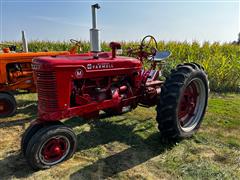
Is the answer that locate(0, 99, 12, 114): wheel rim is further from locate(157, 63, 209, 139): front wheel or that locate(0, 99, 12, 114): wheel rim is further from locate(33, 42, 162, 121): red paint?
locate(157, 63, 209, 139): front wheel

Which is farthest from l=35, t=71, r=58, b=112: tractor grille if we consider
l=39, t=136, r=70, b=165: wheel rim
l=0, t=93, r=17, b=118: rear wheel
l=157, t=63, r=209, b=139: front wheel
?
l=0, t=93, r=17, b=118: rear wheel

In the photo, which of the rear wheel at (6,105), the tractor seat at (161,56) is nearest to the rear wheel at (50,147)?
the tractor seat at (161,56)

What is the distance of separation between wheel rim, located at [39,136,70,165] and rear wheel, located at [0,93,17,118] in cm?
240

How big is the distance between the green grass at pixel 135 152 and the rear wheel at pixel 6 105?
0.17 metres

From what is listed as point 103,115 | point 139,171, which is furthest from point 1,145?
point 139,171

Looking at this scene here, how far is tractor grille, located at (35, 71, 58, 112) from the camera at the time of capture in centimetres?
309

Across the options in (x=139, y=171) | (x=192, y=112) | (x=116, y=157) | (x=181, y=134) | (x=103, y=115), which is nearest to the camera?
(x=139, y=171)

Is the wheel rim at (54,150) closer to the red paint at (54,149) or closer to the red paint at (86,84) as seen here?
the red paint at (54,149)

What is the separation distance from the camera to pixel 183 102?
4.11 metres

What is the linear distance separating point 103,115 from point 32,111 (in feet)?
5.63

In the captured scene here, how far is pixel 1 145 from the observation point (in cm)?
382

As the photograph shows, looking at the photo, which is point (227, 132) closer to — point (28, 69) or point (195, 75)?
point (195, 75)

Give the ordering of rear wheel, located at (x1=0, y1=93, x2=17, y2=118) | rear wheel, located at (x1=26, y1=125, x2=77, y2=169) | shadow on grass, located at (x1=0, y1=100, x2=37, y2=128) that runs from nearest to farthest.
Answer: rear wheel, located at (x1=26, y1=125, x2=77, y2=169) < shadow on grass, located at (x1=0, y1=100, x2=37, y2=128) < rear wheel, located at (x1=0, y1=93, x2=17, y2=118)

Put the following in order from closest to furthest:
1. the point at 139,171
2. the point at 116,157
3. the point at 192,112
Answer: the point at 139,171 → the point at 116,157 → the point at 192,112
